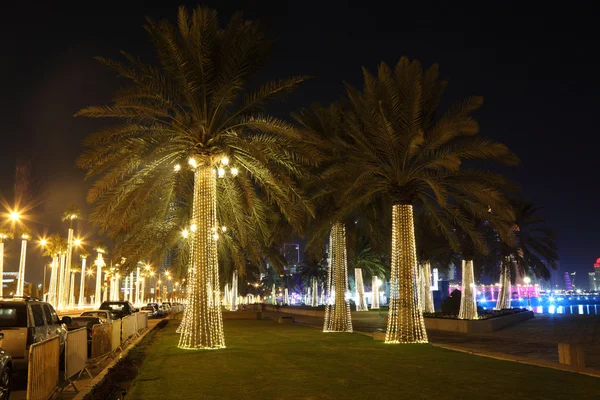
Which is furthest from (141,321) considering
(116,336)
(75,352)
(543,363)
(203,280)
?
(543,363)

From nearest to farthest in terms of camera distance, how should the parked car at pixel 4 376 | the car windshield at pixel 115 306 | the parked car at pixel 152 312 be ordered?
the parked car at pixel 4 376 → the car windshield at pixel 115 306 → the parked car at pixel 152 312

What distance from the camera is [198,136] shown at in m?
19.9

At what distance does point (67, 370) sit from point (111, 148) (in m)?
9.97

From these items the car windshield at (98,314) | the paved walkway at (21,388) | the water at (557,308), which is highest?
the car windshield at (98,314)

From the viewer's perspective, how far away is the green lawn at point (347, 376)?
1080 cm

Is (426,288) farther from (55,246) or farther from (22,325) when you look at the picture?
(55,246)

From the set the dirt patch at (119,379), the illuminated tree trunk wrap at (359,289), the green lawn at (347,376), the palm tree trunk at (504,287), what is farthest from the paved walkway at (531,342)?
the illuminated tree trunk wrap at (359,289)

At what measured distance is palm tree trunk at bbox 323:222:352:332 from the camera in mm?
27953

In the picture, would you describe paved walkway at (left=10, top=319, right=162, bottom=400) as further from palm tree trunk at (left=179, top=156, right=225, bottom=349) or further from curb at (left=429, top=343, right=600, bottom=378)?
curb at (left=429, top=343, right=600, bottom=378)

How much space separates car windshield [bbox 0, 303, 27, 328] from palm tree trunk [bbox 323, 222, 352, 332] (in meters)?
17.1

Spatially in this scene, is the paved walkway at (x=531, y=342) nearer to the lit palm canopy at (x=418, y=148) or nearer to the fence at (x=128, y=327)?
the lit palm canopy at (x=418, y=148)

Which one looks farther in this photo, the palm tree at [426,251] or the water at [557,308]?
the water at [557,308]

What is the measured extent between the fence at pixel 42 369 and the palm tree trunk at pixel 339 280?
724 inches

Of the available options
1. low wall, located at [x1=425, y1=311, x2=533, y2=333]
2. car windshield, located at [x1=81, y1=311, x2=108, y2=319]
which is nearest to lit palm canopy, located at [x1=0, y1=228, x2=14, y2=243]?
car windshield, located at [x1=81, y1=311, x2=108, y2=319]
